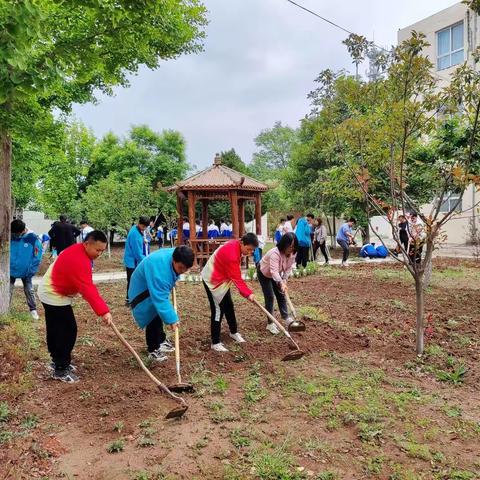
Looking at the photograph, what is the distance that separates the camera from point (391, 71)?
4926 mm

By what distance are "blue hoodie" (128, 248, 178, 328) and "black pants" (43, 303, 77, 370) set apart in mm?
652

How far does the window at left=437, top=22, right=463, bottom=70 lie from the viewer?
21641 millimetres

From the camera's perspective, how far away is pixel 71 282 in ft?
14.3

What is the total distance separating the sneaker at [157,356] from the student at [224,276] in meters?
0.64

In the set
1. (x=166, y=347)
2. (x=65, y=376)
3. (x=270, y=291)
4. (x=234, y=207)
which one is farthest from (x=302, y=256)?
(x=65, y=376)

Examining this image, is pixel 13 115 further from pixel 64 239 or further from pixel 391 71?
pixel 64 239

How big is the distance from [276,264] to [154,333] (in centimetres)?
172

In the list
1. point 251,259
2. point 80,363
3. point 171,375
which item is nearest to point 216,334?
point 171,375

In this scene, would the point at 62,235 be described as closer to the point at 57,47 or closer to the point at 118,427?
the point at 57,47

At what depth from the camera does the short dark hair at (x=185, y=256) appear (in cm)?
443

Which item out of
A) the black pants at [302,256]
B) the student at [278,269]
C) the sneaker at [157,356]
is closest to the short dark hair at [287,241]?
the student at [278,269]

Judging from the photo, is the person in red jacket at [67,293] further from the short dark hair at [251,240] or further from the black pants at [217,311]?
the short dark hair at [251,240]

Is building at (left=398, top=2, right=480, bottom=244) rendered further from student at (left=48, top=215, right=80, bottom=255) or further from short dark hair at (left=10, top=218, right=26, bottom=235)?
short dark hair at (left=10, top=218, right=26, bottom=235)

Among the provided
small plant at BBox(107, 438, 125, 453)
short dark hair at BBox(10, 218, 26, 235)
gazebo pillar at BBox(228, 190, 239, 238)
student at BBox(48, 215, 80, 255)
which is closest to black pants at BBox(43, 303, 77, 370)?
small plant at BBox(107, 438, 125, 453)
